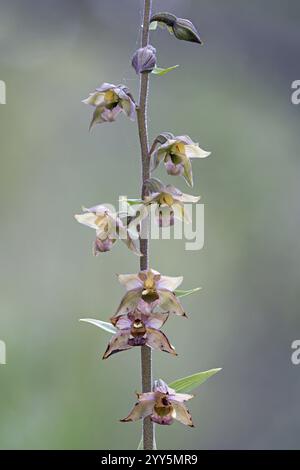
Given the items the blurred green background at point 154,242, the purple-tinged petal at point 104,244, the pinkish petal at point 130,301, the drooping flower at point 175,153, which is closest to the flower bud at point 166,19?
the drooping flower at point 175,153

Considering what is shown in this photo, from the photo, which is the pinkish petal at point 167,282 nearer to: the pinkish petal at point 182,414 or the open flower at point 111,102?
the pinkish petal at point 182,414

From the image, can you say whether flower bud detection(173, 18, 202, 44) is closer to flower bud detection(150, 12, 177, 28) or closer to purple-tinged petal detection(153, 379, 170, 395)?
flower bud detection(150, 12, 177, 28)

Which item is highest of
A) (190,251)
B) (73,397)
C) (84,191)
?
(84,191)

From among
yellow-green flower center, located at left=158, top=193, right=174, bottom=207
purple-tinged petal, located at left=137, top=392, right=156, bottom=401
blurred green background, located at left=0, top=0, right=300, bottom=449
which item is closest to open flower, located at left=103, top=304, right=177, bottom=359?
purple-tinged petal, located at left=137, top=392, right=156, bottom=401
